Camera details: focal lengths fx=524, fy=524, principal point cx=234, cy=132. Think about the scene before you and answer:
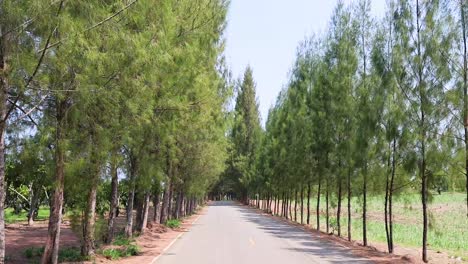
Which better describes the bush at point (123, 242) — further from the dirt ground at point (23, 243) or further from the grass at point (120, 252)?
→ the dirt ground at point (23, 243)

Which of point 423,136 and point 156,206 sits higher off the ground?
point 423,136

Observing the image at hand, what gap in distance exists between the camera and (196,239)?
23.5m

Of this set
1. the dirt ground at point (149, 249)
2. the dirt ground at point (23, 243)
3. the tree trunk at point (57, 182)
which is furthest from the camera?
the dirt ground at point (23, 243)

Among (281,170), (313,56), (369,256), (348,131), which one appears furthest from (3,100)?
(281,170)

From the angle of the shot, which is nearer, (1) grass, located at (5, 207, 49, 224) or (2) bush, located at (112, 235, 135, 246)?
(2) bush, located at (112, 235, 135, 246)

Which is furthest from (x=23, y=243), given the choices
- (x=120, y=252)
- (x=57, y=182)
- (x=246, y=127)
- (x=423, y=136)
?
(x=246, y=127)

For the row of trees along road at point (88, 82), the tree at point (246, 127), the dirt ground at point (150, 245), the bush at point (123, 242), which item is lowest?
the dirt ground at point (150, 245)

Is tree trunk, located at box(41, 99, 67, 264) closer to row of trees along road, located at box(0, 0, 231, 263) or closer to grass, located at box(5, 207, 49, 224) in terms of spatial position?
row of trees along road, located at box(0, 0, 231, 263)

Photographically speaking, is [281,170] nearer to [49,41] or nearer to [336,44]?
[336,44]

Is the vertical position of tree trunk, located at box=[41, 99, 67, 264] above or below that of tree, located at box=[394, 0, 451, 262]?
below

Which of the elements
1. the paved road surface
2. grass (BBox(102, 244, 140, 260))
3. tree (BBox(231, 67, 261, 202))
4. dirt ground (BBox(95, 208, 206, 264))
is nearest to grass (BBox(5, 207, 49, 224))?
dirt ground (BBox(95, 208, 206, 264))

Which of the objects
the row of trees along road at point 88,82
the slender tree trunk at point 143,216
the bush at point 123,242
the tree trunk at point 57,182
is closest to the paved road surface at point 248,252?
the bush at point 123,242

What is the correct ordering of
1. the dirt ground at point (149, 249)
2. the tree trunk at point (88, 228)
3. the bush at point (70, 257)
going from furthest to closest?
the dirt ground at point (149, 249) → the tree trunk at point (88, 228) → the bush at point (70, 257)

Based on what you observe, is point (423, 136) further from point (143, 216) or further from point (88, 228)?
point (143, 216)
